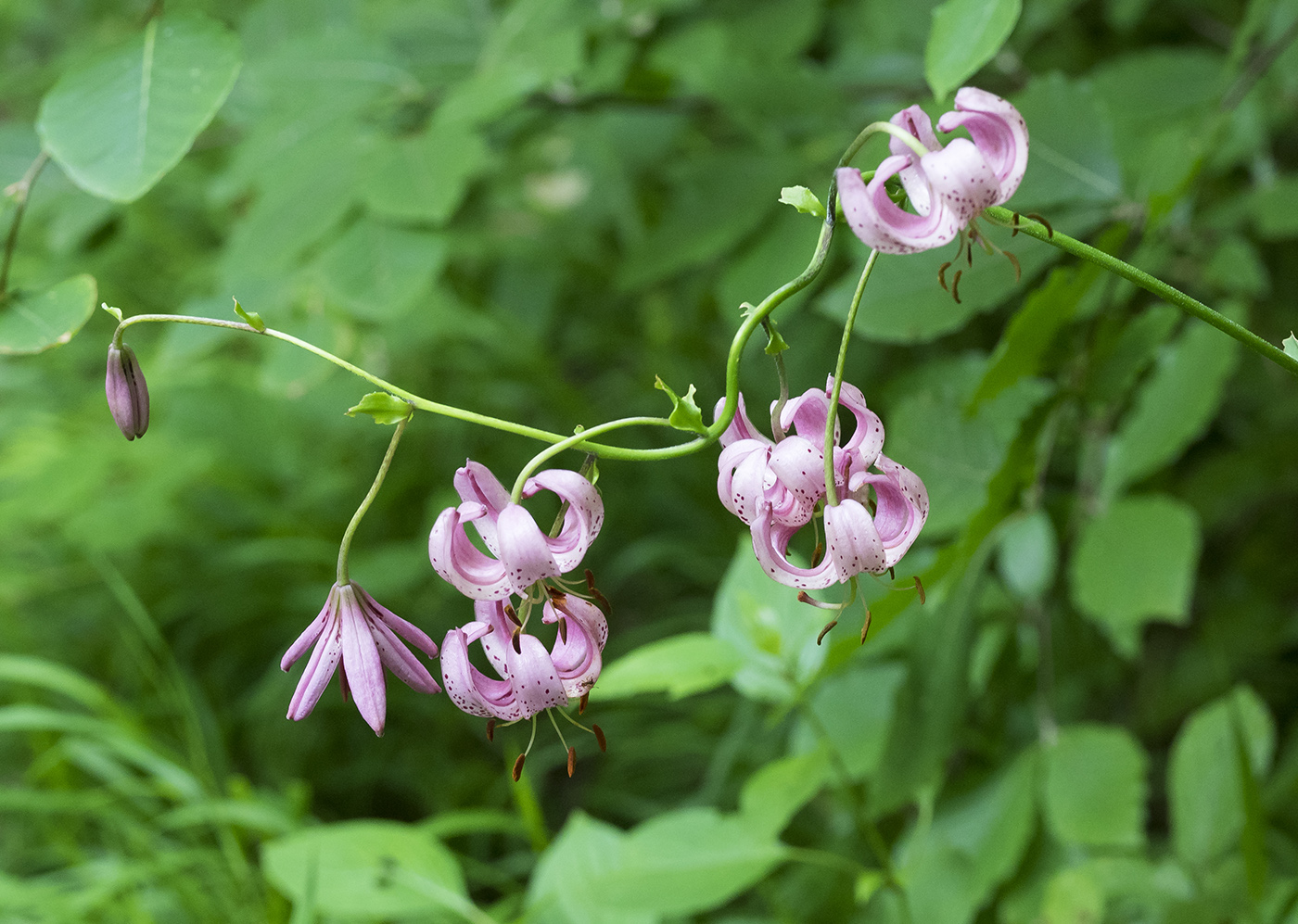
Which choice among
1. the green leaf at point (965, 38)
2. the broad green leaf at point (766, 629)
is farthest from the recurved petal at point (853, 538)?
the broad green leaf at point (766, 629)

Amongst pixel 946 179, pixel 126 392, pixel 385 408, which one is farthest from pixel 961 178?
pixel 126 392

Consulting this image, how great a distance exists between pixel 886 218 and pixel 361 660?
413 mm

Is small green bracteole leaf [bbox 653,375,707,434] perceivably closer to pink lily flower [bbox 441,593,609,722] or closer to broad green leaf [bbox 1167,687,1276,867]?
pink lily flower [bbox 441,593,609,722]

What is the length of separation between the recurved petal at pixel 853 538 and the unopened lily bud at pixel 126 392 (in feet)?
1.56

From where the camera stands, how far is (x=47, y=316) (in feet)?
3.13

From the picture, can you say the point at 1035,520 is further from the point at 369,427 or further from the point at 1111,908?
the point at 369,427

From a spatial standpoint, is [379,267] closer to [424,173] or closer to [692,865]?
[424,173]

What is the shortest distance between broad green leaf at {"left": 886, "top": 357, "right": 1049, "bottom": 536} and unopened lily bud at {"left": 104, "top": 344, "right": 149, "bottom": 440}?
33.1 inches

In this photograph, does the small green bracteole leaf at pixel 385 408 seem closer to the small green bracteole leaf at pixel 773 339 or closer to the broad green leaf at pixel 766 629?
the small green bracteole leaf at pixel 773 339

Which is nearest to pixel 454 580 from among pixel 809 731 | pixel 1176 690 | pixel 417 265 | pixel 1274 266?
pixel 417 265

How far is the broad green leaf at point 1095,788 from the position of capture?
126cm

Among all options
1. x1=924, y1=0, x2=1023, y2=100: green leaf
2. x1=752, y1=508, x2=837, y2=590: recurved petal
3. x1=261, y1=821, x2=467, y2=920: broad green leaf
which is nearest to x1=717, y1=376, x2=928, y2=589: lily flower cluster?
x1=752, y1=508, x2=837, y2=590: recurved petal

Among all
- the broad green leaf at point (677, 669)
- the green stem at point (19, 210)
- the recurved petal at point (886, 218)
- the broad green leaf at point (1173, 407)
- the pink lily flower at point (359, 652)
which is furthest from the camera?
the broad green leaf at point (1173, 407)

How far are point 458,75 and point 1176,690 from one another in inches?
71.4
